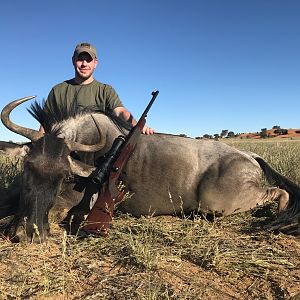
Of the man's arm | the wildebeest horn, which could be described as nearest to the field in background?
the wildebeest horn

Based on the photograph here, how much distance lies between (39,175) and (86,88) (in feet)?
8.94

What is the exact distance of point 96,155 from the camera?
4.55 metres

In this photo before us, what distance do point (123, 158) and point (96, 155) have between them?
0.62 m

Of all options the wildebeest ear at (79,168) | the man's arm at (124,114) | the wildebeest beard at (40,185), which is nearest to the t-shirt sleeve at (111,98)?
the man's arm at (124,114)

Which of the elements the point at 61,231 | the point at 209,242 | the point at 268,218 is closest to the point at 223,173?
the point at 268,218

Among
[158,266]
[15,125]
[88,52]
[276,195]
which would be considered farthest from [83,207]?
[88,52]

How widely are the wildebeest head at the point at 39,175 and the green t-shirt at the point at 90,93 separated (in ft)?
6.33

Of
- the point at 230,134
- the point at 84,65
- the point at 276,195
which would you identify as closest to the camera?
the point at 276,195

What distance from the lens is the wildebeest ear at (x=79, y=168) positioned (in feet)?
12.5

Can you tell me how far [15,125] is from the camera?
3893 mm

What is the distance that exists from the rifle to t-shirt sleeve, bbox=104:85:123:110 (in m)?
1.12

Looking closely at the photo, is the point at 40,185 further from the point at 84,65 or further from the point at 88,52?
the point at 88,52

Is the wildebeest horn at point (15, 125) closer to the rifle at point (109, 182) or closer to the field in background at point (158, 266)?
the rifle at point (109, 182)

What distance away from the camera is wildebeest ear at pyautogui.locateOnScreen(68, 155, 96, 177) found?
3807mm
